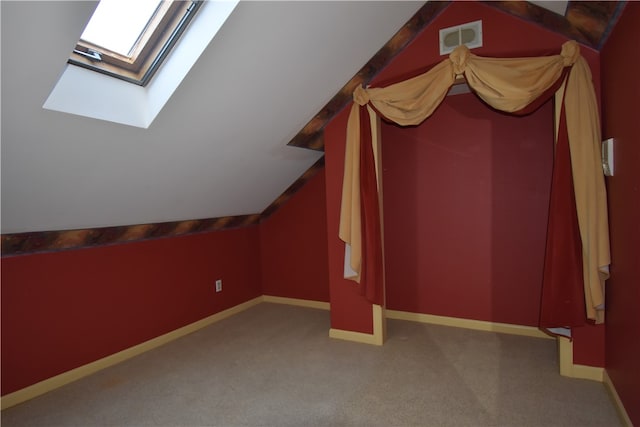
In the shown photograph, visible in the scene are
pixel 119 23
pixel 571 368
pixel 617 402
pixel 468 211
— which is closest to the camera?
pixel 119 23

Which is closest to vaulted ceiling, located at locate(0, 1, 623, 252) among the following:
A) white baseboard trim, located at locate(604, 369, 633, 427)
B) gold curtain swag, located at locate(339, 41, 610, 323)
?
gold curtain swag, located at locate(339, 41, 610, 323)

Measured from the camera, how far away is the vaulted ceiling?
1471 millimetres

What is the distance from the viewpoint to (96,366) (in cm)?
264

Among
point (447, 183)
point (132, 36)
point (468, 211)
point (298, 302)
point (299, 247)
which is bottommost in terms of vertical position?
point (298, 302)

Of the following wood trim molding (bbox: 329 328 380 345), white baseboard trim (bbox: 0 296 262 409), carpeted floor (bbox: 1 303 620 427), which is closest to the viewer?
carpeted floor (bbox: 1 303 620 427)

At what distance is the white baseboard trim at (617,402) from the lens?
1783mm

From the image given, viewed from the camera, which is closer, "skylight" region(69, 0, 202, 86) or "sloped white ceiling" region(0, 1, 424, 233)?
"sloped white ceiling" region(0, 1, 424, 233)

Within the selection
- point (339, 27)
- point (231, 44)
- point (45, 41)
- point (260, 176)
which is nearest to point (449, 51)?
point (339, 27)

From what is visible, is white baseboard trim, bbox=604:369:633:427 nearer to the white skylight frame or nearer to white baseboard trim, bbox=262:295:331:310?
Answer: white baseboard trim, bbox=262:295:331:310

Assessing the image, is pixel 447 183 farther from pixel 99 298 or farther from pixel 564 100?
pixel 99 298

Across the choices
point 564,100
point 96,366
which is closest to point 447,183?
point 564,100

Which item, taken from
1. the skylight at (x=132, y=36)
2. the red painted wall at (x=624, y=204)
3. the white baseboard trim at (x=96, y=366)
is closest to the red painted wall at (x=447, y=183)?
the red painted wall at (x=624, y=204)

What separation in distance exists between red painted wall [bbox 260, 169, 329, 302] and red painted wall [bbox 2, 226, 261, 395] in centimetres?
62

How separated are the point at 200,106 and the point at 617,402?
286cm
